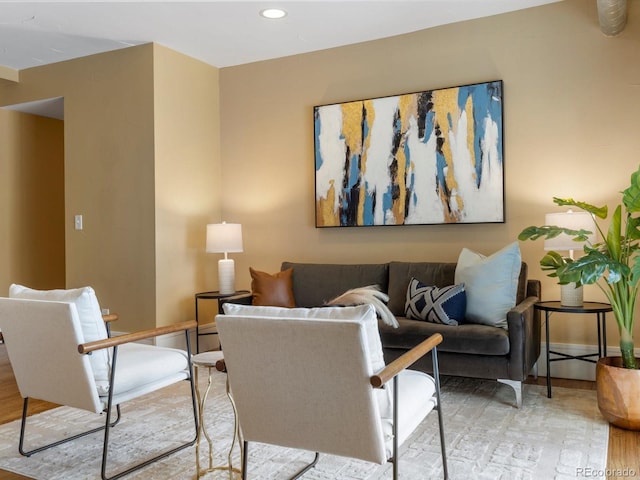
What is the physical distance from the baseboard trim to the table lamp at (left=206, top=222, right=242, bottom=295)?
8.21ft

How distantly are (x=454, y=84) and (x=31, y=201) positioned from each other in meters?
4.49

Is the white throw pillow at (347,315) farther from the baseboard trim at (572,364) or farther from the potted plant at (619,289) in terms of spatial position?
the baseboard trim at (572,364)

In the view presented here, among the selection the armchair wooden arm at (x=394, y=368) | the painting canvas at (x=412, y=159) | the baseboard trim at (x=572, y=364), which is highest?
the painting canvas at (x=412, y=159)

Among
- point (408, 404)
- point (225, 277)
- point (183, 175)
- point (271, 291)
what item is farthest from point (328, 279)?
point (408, 404)

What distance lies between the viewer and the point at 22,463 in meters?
2.63

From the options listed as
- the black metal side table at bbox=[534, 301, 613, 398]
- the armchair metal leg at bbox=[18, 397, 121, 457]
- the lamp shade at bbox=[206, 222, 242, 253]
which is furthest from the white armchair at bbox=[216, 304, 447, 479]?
the lamp shade at bbox=[206, 222, 242, 253]

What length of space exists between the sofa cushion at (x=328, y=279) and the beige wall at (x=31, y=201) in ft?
10.3

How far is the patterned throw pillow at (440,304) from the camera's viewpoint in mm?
Result: 3570

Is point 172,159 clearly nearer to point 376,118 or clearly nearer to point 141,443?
point 376,118

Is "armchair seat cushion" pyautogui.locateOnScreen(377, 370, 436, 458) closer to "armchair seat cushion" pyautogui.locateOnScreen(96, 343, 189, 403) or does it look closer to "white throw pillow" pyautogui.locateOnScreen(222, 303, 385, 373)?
"white throw pillow" pyautogui.locateOnScreen(222, 303, 385, 373)

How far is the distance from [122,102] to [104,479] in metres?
3.33

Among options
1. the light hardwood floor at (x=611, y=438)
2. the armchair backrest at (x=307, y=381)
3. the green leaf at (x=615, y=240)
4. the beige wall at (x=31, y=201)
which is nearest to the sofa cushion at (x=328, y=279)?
the light hardwood floor at (x=611, y=438)

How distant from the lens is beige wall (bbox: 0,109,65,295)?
225 inches

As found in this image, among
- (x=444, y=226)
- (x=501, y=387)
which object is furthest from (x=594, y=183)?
(x=501, y=387)
